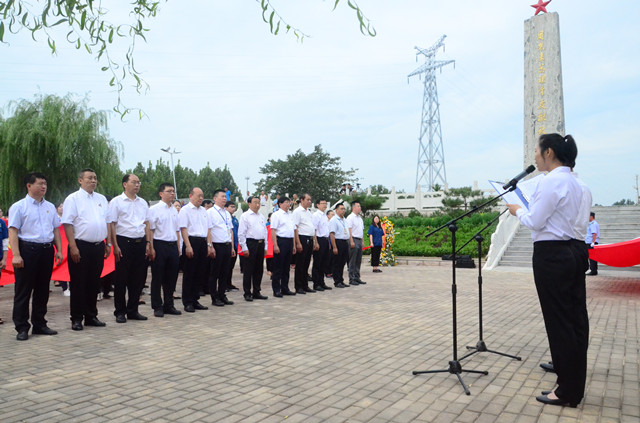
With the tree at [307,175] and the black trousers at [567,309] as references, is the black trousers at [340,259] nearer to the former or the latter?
the black trousers at [567,309]

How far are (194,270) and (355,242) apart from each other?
16.5 ft

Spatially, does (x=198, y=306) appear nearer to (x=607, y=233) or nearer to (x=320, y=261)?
(x=320, y=261)

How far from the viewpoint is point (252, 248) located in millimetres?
8570

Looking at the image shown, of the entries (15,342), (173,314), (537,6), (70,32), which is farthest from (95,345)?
(537,6)

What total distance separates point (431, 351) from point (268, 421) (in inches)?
90.6

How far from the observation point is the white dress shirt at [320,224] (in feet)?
34.6

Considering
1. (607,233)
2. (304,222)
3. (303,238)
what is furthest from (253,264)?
(607,233)

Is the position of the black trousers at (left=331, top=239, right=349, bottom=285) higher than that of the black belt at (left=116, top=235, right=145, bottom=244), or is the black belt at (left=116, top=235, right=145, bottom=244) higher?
the black belt at (left=116, top=235, right=145, bottom=244)

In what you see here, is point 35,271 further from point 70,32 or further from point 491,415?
point 491,415

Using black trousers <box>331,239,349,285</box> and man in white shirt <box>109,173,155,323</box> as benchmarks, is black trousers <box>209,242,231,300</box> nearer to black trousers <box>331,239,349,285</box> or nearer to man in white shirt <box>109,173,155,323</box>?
man in white shirt <box>109,173,155,323</box>

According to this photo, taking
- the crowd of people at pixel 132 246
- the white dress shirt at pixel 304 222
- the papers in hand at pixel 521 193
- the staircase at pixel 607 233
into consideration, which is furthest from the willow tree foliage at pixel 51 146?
the papers in hand at pixel 521 193

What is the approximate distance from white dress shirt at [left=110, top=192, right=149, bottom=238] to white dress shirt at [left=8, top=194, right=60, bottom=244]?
78 cm

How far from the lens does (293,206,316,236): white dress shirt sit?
31.4ft

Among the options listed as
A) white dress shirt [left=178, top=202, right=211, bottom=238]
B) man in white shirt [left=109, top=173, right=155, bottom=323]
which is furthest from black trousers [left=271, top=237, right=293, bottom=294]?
man in white shirt [left=109, top=173, right=155, bottom=323]
